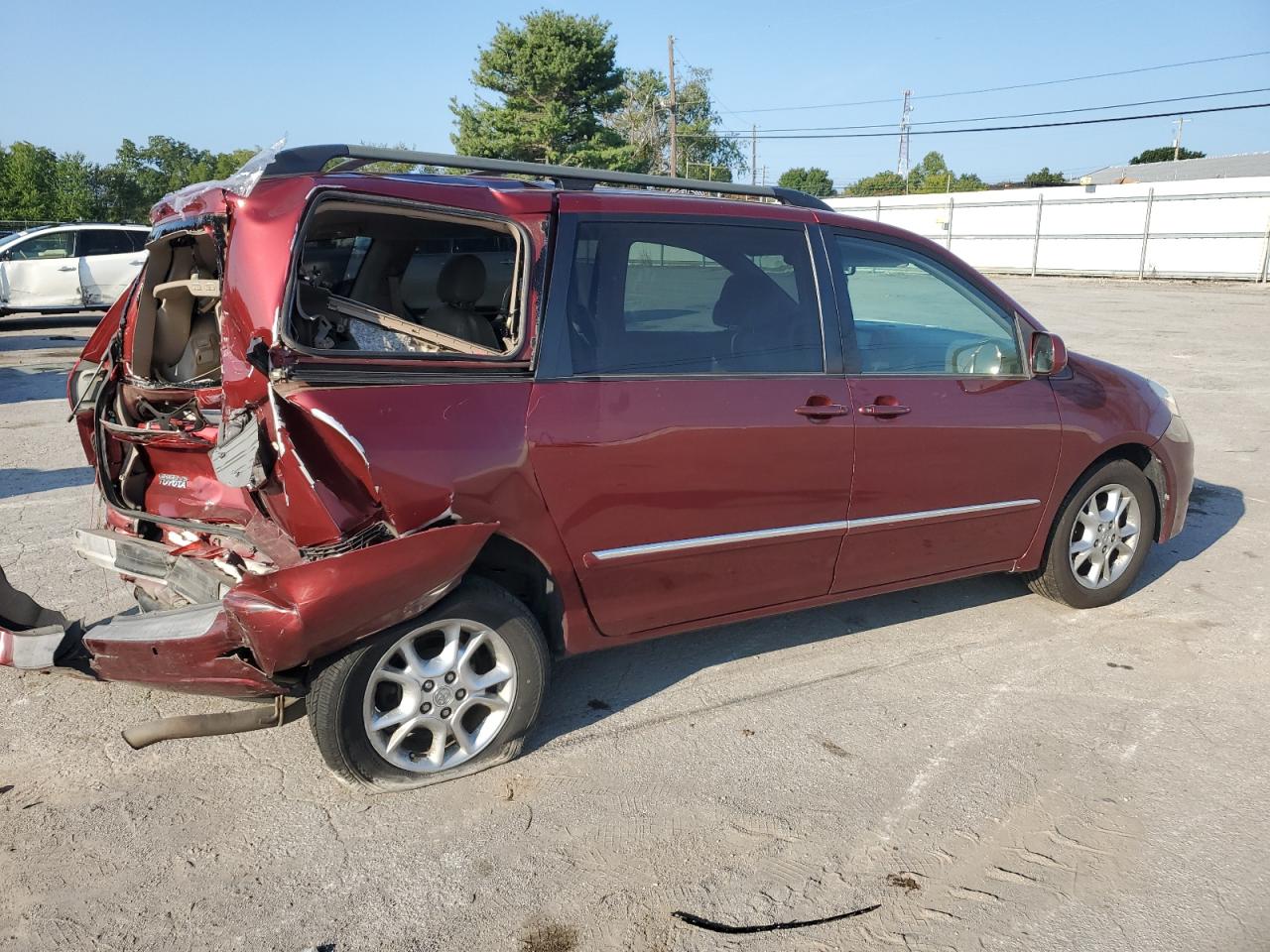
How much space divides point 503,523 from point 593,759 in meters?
0.93

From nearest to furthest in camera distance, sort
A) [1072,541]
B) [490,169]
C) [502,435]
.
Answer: [502,435] < [490,169] < [1072,541]

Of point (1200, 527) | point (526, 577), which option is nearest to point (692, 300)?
point (526, 577)

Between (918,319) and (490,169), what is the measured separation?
2.04m

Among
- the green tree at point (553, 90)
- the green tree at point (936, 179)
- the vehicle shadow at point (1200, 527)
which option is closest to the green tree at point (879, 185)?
the green tree at point (936, 179)

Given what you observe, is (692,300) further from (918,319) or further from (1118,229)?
(1118,229)

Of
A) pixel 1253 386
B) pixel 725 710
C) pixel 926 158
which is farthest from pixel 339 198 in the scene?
pixel 926 158

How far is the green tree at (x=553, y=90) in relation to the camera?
44.8 metres

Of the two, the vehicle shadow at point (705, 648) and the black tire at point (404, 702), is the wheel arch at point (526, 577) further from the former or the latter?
the vehicle shadow at point (705, 648)

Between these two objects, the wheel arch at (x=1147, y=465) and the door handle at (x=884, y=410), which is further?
the wheel arch at (x=1147, y=465)

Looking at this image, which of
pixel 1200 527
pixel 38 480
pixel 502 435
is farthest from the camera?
pixel 38 480

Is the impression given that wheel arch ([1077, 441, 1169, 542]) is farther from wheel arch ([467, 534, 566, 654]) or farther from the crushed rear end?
the crushed rear end

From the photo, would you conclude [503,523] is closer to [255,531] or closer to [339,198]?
[255,531]

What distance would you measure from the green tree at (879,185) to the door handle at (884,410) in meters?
77.5

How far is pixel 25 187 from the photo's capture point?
3562 centimetres
